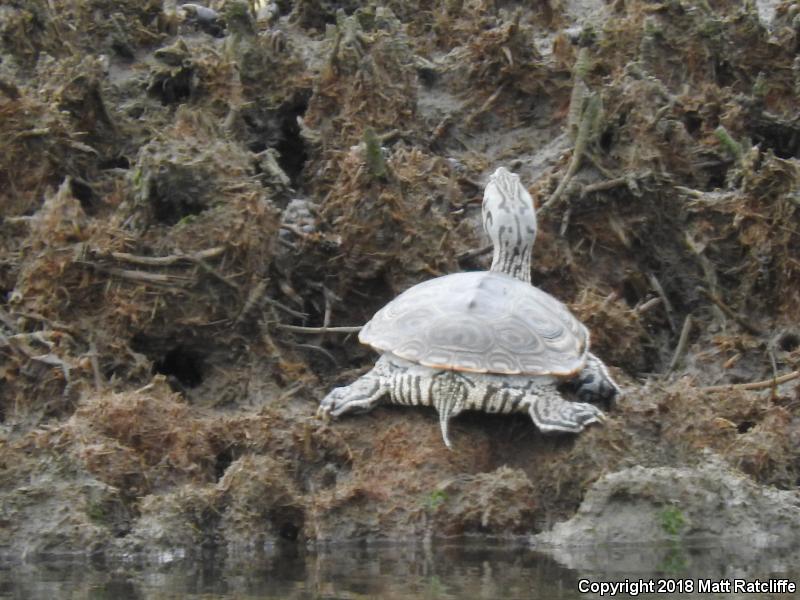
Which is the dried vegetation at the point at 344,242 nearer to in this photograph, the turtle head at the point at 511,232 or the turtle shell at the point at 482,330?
the turtle shell at the point at 482,330

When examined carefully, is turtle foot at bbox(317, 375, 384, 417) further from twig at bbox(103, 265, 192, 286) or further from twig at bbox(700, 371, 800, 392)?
twig at bbox(700, 371, 800, 392)

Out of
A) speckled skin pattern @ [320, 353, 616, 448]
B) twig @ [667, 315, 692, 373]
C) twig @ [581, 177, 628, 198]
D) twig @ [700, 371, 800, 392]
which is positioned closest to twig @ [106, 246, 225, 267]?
speckled skin pattern @ [320, 353, 616, 448]

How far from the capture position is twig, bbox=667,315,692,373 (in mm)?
10148

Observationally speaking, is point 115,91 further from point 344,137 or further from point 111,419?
point 111,419

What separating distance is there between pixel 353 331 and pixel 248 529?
213 cm

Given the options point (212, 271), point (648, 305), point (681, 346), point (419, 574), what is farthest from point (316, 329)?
point (419, 574)

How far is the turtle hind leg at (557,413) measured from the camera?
838cm

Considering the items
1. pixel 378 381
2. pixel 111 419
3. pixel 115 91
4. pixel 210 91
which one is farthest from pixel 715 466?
pixel 115 91

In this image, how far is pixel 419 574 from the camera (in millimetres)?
→ 7434

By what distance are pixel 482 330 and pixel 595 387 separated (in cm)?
81

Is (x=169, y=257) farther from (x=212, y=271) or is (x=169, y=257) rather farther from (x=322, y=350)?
(x=322, y=350)

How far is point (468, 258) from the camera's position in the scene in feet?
35.0

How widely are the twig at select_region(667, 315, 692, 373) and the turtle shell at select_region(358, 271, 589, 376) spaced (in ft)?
4.65

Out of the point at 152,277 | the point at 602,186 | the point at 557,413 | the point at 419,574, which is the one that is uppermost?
the point at 602,186
